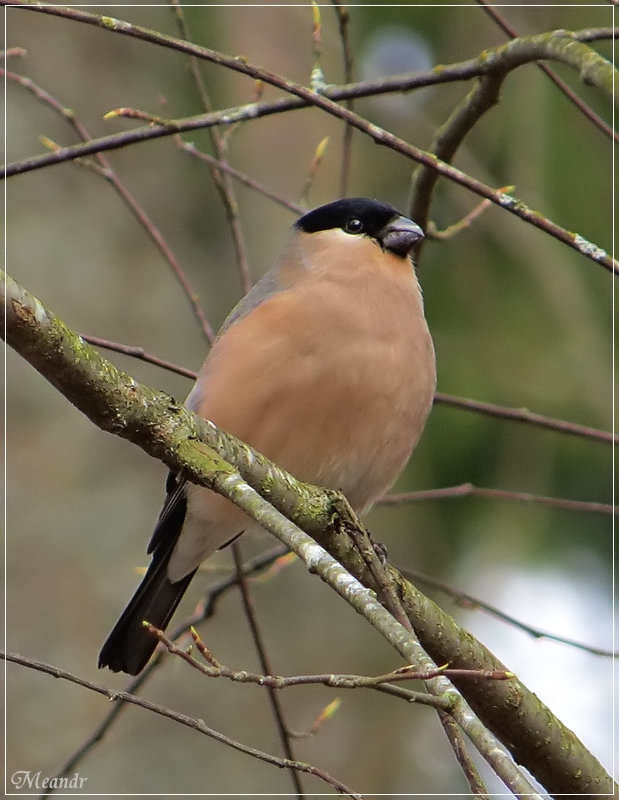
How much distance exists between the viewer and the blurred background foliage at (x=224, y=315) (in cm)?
366

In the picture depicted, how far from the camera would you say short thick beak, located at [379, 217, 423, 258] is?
10.3ft

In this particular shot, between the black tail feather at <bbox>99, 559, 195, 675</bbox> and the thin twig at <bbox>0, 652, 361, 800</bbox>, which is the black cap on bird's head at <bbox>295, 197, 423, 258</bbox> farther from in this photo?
the thin twig at <bbox>0, 652, 361, 800</bbox>

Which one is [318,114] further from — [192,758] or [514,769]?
[514,769]

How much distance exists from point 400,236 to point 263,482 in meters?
1.44

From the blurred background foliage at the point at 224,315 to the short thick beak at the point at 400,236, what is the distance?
3.68 ft

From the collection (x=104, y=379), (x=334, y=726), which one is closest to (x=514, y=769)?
(x=104, y=379)

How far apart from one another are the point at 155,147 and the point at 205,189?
0.28m

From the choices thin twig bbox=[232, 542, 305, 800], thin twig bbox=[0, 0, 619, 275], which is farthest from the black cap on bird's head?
thin twig bbox=[232, 542, 305, 800]

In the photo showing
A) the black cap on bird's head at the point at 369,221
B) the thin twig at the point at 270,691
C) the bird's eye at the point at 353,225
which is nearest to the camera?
the thin twig at the point at 270,691

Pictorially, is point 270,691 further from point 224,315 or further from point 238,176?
point 224,315

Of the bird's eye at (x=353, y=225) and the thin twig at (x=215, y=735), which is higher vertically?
the bird's eye at (x=353, y=225)

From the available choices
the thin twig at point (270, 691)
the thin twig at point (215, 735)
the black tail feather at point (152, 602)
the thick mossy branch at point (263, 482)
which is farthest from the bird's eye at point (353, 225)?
the thin twig at point (215, 735)

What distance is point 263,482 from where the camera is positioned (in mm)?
2004

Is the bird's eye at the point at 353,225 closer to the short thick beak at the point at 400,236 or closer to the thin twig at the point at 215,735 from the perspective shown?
the short thick beak at the point at 400,236
